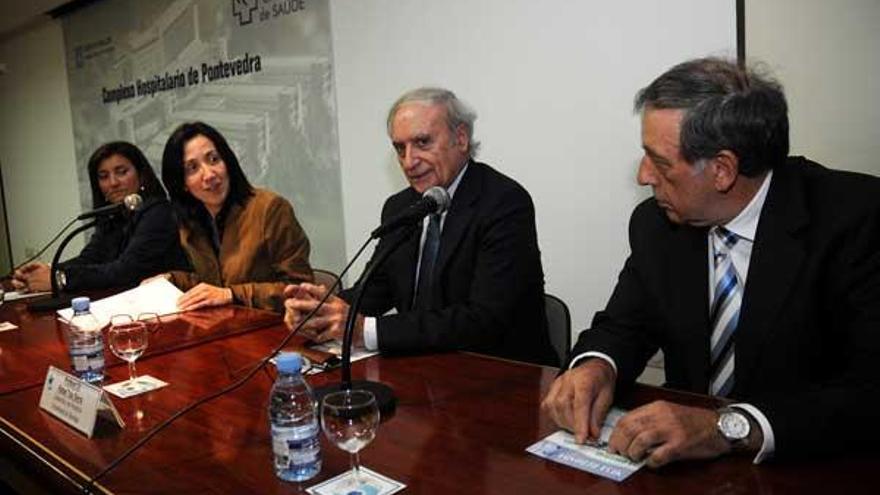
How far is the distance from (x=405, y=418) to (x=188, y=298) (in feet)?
4.54

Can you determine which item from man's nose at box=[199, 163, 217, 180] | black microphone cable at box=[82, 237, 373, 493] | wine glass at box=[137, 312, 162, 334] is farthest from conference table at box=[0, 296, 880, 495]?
man's nose at box=[199, 163, 217, 180]

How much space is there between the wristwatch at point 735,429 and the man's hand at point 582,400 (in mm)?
200

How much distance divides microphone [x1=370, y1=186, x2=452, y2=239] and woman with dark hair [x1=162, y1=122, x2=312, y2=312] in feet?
4.59

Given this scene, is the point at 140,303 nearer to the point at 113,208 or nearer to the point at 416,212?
the point at 113,208

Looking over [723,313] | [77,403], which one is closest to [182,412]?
[77,403]

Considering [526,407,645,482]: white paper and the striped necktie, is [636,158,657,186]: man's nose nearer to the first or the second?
the striped necktie

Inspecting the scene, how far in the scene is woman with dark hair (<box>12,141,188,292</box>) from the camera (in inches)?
123

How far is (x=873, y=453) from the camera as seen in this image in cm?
111

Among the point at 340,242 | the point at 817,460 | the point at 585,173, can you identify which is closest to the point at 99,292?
the point at 340,242

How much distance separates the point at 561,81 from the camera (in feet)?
9.41

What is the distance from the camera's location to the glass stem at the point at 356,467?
111 cm

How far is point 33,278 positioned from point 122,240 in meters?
0.48

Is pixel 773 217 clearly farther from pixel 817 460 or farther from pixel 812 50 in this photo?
pixel 812 50

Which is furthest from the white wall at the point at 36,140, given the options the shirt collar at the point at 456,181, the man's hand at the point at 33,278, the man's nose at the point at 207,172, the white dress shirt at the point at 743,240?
the white dress shirt at the point at 743,240
